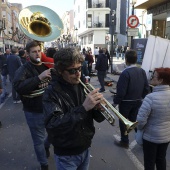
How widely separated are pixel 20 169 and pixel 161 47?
3.67 m

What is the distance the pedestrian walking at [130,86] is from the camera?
3.94 metres

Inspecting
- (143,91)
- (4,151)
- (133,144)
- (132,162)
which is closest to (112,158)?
(132,162)

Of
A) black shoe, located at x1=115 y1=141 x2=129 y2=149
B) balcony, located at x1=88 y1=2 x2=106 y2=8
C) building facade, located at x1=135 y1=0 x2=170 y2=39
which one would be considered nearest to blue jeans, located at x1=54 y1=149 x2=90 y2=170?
black shoe, located at x1=115 y1=141 x2=129 y2=149

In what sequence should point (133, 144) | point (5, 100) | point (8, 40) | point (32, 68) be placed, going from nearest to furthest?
point (32, 68), point (133, 144), point (5, 100), point (8, 40)

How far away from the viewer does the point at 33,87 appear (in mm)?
2949

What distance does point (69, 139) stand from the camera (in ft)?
6.20

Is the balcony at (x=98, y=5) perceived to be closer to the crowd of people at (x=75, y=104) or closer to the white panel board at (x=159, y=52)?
the white panel board at (x=159, y=52)

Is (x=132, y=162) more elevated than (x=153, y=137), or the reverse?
(x=153, y=137)

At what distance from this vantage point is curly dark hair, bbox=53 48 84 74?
181 cm

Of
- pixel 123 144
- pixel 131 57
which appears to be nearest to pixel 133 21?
pixel 131 57

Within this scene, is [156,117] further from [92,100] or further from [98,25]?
[98,25]

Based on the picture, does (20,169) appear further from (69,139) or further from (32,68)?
(69,139)

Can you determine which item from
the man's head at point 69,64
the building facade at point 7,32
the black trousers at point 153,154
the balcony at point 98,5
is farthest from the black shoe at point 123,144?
the balcony at point 98,5

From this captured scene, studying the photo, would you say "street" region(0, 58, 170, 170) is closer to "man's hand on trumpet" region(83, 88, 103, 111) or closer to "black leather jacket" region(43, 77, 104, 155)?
"black leather jacket" region(43, 77, 104, 155)
